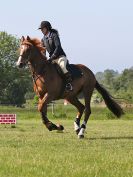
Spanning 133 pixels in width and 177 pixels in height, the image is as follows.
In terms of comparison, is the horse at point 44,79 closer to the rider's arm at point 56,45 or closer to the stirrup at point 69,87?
the stirrup at point 69,87

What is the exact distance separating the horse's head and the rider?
0.20m

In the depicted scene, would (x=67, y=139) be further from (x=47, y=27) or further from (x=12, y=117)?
(x=12, y=117)

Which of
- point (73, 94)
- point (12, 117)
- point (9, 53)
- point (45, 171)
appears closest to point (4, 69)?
point (9, 53)

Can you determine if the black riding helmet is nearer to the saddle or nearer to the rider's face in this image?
the rider's face

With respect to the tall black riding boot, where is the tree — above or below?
below

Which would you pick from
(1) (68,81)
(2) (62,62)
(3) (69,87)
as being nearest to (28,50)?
(2) (62,62)

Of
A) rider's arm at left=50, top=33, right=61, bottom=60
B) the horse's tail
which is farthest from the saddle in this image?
the horse's tail

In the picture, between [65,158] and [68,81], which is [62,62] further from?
[65,158]

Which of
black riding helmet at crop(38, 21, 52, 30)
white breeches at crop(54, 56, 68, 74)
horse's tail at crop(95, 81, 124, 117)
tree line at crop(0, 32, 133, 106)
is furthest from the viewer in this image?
tree line at crop(0, 32, 133, 106)

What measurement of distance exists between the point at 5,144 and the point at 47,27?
388 centimetres

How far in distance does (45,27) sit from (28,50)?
798 millimetres

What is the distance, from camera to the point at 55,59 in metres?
15.3

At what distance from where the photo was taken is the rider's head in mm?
15069

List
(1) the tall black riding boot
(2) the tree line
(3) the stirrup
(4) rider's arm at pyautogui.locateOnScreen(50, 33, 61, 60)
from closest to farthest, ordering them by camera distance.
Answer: (4) rider's arm at pyautogui.locateOnScreen(50, 33, 61, 60) → (1) the tall black riding boot → (3) the stirrup → (2) the tree line
